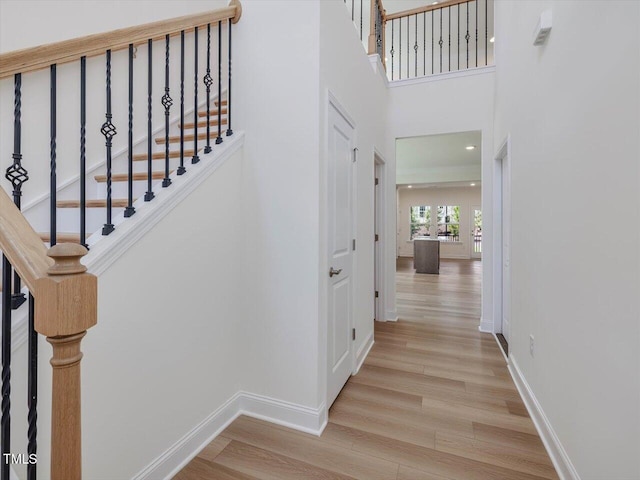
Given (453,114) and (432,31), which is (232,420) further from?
(432,31)

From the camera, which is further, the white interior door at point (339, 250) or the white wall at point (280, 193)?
the white interior door at point (339, 250)

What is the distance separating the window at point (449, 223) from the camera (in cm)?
1273

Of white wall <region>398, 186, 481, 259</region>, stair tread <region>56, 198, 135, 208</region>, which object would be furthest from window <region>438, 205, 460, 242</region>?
stair tread <region>56, 198, 135, 208</region>

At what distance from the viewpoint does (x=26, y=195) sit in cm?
202

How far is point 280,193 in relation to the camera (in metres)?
2.07

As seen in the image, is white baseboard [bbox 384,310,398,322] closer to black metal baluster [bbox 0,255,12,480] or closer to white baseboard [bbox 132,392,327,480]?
white baseboard [bbox 132,392,327,480]

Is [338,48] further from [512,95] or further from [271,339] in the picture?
[271,339]

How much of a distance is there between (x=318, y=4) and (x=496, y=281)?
3.35 meters

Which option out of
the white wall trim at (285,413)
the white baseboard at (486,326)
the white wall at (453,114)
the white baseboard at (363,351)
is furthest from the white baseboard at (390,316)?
the white wall trim at (285,413)

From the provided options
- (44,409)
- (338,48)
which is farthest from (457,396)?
(338,48)

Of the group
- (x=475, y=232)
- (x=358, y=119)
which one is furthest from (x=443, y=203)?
(x=358, y=119)

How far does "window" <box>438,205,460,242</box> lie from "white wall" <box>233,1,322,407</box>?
38.9 feet

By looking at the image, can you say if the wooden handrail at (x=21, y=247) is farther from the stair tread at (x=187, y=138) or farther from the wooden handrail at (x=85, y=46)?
the stair tread at (x=187, y=138)

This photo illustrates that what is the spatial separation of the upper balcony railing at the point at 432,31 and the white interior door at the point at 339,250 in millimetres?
2264
